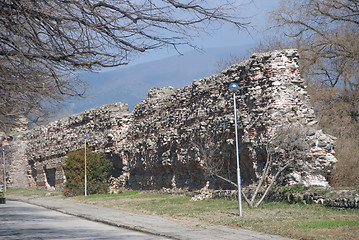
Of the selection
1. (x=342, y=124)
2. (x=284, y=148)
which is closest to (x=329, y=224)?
(x=284, y=148)

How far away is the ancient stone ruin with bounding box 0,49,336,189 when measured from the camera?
1900 centimetres

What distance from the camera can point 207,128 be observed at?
2294 centimetres

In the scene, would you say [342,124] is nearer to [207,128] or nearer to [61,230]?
[207,128]

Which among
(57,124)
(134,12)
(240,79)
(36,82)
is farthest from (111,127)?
(134,12)

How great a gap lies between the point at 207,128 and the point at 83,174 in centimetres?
1110

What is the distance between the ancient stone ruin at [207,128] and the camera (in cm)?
1900

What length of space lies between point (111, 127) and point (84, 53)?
84.5 ft

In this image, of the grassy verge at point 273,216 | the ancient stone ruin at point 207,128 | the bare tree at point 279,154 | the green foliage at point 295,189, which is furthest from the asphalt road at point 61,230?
the green foliage at point 295,189

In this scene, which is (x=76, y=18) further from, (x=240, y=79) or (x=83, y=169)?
(x=83, y=169)

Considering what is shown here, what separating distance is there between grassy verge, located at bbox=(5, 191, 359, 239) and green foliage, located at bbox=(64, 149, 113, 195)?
9449mm

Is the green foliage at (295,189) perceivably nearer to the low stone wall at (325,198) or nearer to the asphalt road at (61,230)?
the low stone wall at (325,198)

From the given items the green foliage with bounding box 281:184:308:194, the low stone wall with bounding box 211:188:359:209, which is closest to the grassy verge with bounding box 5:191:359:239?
the low stone wall with bounding box 211:188:359:209

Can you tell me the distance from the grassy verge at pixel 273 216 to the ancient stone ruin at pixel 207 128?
1969 mm

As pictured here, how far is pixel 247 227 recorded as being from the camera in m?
12.9
